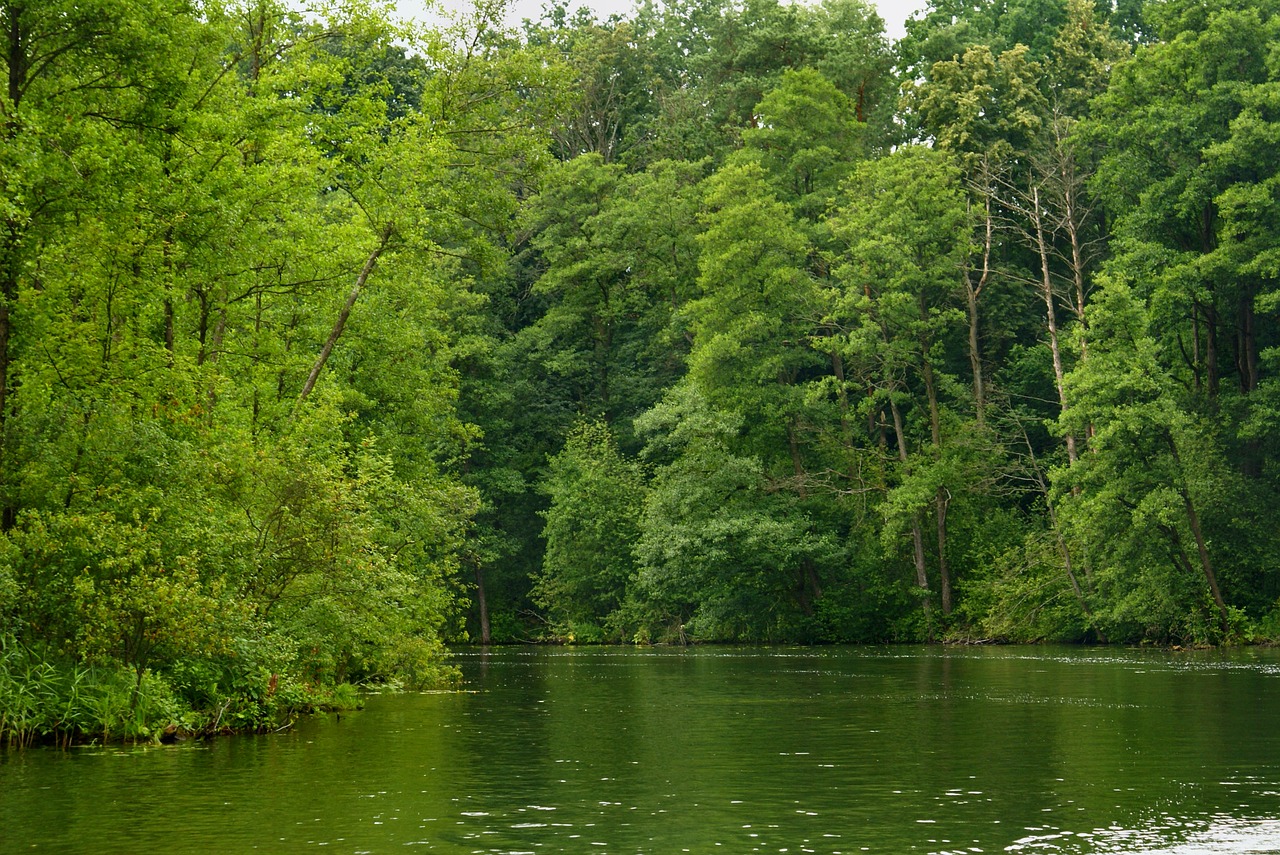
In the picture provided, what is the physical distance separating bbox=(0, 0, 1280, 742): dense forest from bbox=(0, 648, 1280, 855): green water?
3.59m

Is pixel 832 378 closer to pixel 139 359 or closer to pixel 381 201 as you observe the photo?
pixel 381 201

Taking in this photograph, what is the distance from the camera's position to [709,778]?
19562 mm

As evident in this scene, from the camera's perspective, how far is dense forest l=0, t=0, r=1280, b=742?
26.0 m

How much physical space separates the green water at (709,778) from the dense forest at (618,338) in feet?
11.8

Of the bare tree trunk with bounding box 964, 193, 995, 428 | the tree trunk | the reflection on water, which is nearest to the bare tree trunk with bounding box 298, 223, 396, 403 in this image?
the reflection on water

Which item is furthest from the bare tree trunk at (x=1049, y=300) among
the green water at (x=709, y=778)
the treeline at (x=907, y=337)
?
the green water at (x=709, y=778)

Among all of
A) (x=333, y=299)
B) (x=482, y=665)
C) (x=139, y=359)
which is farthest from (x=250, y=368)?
(x=482, y=665)

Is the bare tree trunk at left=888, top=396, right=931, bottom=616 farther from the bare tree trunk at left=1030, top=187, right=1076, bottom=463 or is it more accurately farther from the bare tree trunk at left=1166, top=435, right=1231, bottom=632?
the bare tree trunk at left=1166, top=435, right=1231, bottom=632

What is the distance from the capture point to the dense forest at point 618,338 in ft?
85.3

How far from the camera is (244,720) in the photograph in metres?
26.5

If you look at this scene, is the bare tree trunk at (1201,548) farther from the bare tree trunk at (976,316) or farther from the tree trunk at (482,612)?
the tree trunk at (482,612)

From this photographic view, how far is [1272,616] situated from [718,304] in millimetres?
27972

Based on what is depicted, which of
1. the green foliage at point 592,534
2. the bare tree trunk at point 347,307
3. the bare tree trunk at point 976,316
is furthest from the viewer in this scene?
the green foliage at point 592,534

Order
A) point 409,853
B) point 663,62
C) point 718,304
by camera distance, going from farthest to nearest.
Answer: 1. point 663,62
2. point 718,304
3. point 409,853
